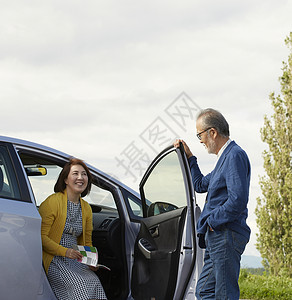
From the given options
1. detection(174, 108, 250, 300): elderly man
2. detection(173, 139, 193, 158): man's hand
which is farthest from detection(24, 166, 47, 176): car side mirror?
detection(174, 108, 250, 300): elderly man

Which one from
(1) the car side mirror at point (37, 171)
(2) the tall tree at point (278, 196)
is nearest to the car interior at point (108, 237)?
(1) the car side mirror at point (37, 171)

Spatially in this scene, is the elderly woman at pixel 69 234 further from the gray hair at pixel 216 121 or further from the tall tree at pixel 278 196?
the tall tree at pixel 278 196

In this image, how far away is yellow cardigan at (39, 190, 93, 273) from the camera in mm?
4059

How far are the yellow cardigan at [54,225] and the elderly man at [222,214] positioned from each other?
1.13 metres

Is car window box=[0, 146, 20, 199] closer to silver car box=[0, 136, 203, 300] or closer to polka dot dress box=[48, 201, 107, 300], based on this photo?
silver car box=[0, 136, 203, 300]

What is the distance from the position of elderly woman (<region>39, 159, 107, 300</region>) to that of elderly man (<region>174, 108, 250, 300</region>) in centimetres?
98

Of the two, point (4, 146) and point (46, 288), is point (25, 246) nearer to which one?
point (46, 288)

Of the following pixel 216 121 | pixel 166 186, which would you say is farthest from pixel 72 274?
pixel 216 121

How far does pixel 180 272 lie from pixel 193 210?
1.57ft

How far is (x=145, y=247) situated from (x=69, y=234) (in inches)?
25.4

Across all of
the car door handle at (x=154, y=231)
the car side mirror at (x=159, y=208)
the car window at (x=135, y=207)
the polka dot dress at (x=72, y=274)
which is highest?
the car window at (x=135, y=207)

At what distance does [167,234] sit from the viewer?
4.07 m

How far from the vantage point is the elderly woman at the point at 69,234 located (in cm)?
407

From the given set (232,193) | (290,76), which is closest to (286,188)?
(290,76)
